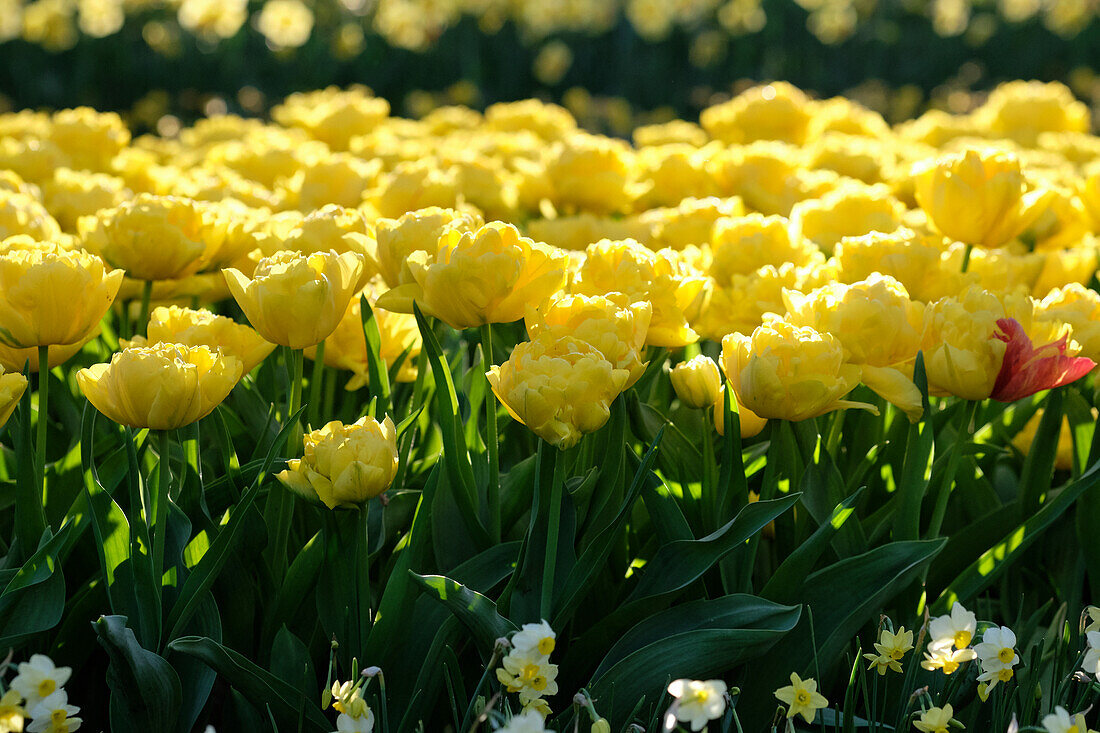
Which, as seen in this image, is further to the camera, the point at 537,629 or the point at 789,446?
the point at 789,446

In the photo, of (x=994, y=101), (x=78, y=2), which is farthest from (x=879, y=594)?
(x=78, y=2)

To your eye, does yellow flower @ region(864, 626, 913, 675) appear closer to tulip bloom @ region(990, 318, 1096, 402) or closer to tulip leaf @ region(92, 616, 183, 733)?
tulip bloom @ region(990, 318, 1096, 402)

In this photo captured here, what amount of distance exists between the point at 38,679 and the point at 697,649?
2.18 ft

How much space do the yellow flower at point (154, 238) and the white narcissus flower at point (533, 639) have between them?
86 centimetres

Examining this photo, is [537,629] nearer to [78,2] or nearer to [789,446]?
[789,446]

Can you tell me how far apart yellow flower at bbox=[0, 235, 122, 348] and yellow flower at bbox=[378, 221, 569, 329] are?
36 centimetres

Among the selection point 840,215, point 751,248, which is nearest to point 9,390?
point 751,248

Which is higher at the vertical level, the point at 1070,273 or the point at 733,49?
the point at 1070,273

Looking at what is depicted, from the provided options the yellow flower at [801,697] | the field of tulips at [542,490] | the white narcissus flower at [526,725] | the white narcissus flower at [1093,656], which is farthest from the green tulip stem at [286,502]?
the white narcissus flower at [1093,656]

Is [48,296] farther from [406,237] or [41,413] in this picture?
[406,237]

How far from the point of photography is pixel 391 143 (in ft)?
11.0

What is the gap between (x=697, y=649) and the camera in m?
1.21

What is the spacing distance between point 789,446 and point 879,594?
0.22m

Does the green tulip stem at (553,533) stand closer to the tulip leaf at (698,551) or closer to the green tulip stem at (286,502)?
the tulip leaf at (698,551)
